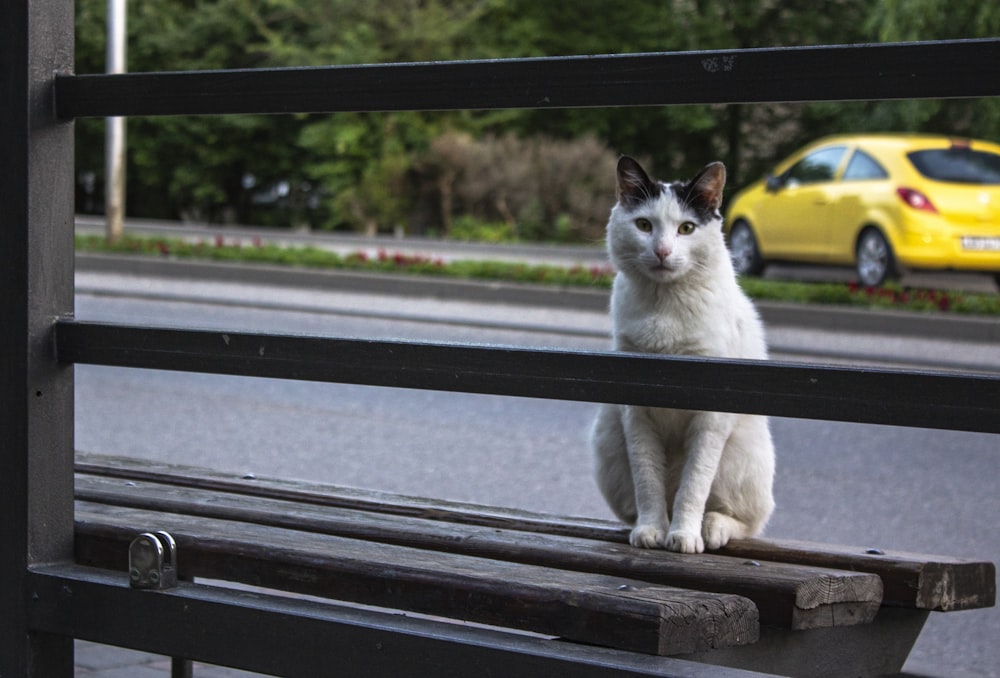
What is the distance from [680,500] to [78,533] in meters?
1.16

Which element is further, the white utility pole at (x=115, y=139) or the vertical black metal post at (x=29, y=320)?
the white utility pole at (x=115, y=139)

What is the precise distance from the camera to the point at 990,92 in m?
1.58

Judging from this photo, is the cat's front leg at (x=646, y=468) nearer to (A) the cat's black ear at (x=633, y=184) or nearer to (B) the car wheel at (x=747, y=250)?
(A) the cat's black ear at (x=633, y=184)

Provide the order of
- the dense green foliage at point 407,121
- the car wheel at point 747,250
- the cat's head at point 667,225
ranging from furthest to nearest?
the dense green foliage at point 407,121 → the car wheel at point 747,250 → the cat's head at point 667,225

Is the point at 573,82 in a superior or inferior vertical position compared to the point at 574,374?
superior

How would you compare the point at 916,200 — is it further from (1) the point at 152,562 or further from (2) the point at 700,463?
(1) the point at 152,562

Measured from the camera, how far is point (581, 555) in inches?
86.7

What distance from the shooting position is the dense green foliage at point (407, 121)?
2445 cm

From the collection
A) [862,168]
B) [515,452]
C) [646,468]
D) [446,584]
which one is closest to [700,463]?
[646,468]

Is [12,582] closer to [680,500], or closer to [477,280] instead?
[680,500]

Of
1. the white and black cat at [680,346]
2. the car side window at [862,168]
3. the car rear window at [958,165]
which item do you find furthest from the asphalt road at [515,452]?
the car side window at [862,168]

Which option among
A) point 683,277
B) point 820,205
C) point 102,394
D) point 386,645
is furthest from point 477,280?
point 386,645

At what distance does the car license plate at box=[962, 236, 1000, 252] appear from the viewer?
1343cm

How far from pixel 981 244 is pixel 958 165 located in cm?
98
